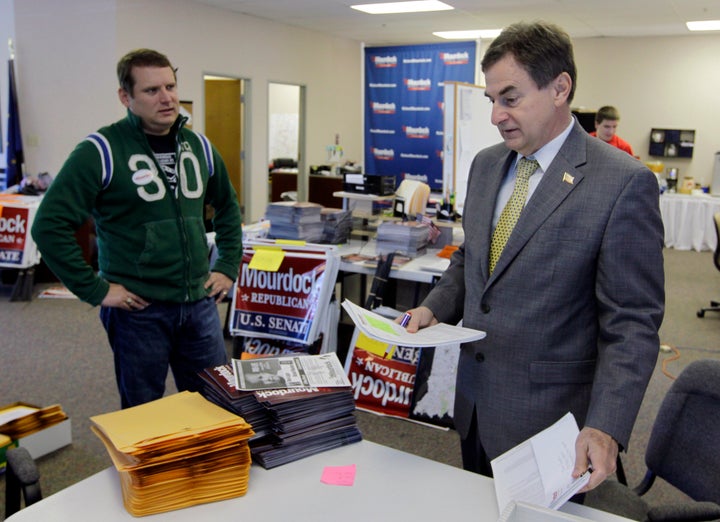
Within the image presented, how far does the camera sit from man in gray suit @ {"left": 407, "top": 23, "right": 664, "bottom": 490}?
1.27m

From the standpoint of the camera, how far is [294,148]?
12.3 meters

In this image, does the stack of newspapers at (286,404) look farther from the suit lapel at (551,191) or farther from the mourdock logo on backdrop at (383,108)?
the mourdock logo on backdrop at (383,108)

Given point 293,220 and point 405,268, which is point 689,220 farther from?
point 293,220

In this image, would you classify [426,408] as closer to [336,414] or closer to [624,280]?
[336,414]

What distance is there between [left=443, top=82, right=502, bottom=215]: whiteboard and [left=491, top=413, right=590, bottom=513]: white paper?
10.6 feet

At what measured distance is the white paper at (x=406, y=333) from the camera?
4.31 ft

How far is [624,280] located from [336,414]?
68cm

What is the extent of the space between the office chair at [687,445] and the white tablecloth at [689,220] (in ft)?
26.1

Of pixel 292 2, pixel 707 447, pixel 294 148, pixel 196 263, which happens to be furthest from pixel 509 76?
pixel 294 148

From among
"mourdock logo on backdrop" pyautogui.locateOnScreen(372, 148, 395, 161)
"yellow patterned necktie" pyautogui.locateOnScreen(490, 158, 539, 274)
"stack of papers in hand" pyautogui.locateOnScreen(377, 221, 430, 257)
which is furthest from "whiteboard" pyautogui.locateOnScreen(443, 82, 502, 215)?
"mourdock logo on backdrop" pyautogui.locateOnScreen(372, 148, 395, 161)

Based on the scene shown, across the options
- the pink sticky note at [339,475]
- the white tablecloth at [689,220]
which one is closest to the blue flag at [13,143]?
the pink sticky note at [339,475]

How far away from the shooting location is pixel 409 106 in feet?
25.3

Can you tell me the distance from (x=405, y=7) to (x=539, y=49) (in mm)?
7611

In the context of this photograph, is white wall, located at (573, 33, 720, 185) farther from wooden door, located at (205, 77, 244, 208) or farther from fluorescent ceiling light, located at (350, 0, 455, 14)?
wooden door, located at (205, 77, 244, 208)
